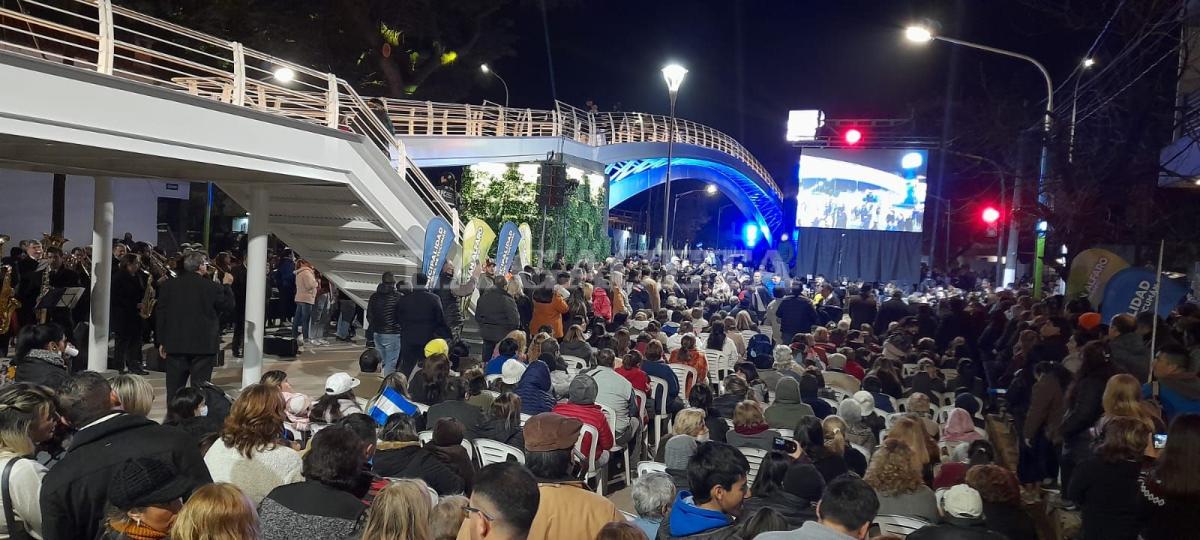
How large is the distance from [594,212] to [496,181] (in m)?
5.29

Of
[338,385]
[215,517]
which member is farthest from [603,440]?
[215,517]

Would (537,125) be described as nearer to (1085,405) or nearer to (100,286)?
(100,286)

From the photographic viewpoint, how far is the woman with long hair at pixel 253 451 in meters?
4.74

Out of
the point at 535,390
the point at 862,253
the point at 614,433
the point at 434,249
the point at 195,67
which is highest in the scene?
the point at 195,67

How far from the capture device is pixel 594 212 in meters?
31.8

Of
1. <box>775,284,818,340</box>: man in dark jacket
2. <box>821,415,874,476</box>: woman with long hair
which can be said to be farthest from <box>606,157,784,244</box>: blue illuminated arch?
<box>821,415,874,476</box>: woman with long hair

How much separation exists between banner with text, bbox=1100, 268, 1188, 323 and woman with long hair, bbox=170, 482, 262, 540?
1038 cm

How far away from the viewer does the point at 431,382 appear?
317 inches

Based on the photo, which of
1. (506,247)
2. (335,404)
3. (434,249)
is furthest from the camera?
(506,247)

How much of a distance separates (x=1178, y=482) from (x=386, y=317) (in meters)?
9.10

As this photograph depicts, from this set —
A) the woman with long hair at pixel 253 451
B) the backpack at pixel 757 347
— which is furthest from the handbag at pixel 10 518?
the backpack at pixel 757 347

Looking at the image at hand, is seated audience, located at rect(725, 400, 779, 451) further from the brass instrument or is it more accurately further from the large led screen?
the large led screen

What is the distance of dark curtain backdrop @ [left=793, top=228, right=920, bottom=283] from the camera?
2856 centimetres

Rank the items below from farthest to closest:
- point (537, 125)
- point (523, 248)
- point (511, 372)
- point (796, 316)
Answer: point (537, 125) → point (523, 248) → point (796, 316) → point (511, 372)
